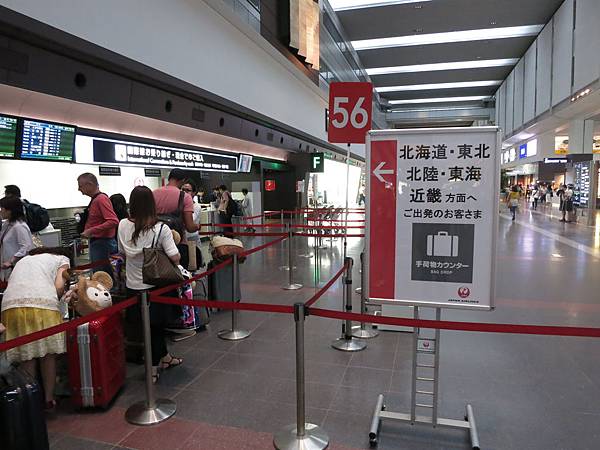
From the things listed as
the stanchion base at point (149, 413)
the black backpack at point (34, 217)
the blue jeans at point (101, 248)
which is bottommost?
the stanchion base at point (149, 413)

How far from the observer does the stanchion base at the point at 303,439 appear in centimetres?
289

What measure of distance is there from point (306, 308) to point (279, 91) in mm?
11328

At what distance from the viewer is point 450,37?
25875 mm

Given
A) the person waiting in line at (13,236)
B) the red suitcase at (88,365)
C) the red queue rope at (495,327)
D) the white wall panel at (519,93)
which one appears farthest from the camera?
the white wall panel at (519,93)

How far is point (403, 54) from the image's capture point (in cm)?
2873

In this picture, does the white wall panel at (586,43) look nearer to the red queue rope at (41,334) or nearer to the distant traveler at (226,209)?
the distant traveler at (226,209)

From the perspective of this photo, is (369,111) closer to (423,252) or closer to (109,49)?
(423,252)

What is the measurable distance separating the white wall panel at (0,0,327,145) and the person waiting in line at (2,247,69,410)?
288 centimetres

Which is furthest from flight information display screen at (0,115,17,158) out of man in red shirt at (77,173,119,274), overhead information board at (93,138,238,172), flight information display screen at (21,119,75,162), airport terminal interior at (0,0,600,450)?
overhead information board at (93,138,238,172)

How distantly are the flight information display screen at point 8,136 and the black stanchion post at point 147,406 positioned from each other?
4.00 meters

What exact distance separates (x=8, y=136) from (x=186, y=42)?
138 inches

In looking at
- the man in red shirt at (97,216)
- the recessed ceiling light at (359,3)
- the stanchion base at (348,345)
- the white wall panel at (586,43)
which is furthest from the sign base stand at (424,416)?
the recessed ceiling light at (359,3)

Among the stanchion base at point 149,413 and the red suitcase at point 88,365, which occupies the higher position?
the red suitcase at point 88,365

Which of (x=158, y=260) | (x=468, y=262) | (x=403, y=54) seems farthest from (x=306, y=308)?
(x=403, y=54)
